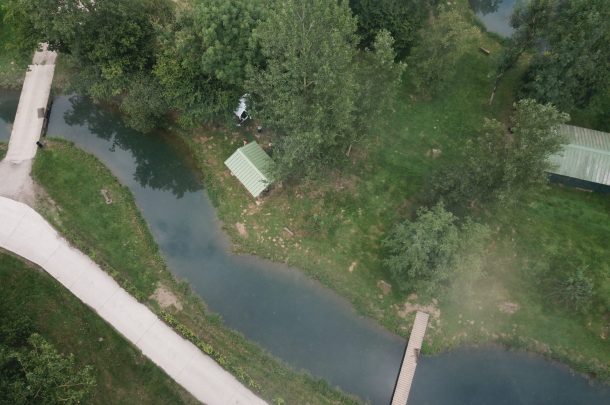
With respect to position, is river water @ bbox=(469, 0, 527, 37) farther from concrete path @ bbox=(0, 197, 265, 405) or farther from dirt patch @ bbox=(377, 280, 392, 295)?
concrete path @ bbox=(0, 197, 265, 405)

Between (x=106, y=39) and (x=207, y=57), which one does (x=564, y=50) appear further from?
(x=106, y=39)

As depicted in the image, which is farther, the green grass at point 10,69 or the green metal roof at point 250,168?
the green grass at point 10,69

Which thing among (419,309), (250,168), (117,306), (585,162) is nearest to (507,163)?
(419,309)

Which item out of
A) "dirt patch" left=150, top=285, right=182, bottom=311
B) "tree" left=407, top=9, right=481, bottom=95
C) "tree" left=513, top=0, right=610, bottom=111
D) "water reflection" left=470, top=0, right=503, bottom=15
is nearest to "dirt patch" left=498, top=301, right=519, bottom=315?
"tree" left=513, top=0, right=610, bottom=111

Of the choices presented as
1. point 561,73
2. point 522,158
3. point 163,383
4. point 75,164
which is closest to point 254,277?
point 163,383

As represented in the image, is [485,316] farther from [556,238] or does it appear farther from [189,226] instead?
[189,226]

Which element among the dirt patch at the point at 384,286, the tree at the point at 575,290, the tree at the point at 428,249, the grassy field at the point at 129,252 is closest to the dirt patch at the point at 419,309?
the dirt patch at the point at 384,286

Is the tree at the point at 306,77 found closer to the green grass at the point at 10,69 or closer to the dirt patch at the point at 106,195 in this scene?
→ the dirt patch at the point at 106,195
